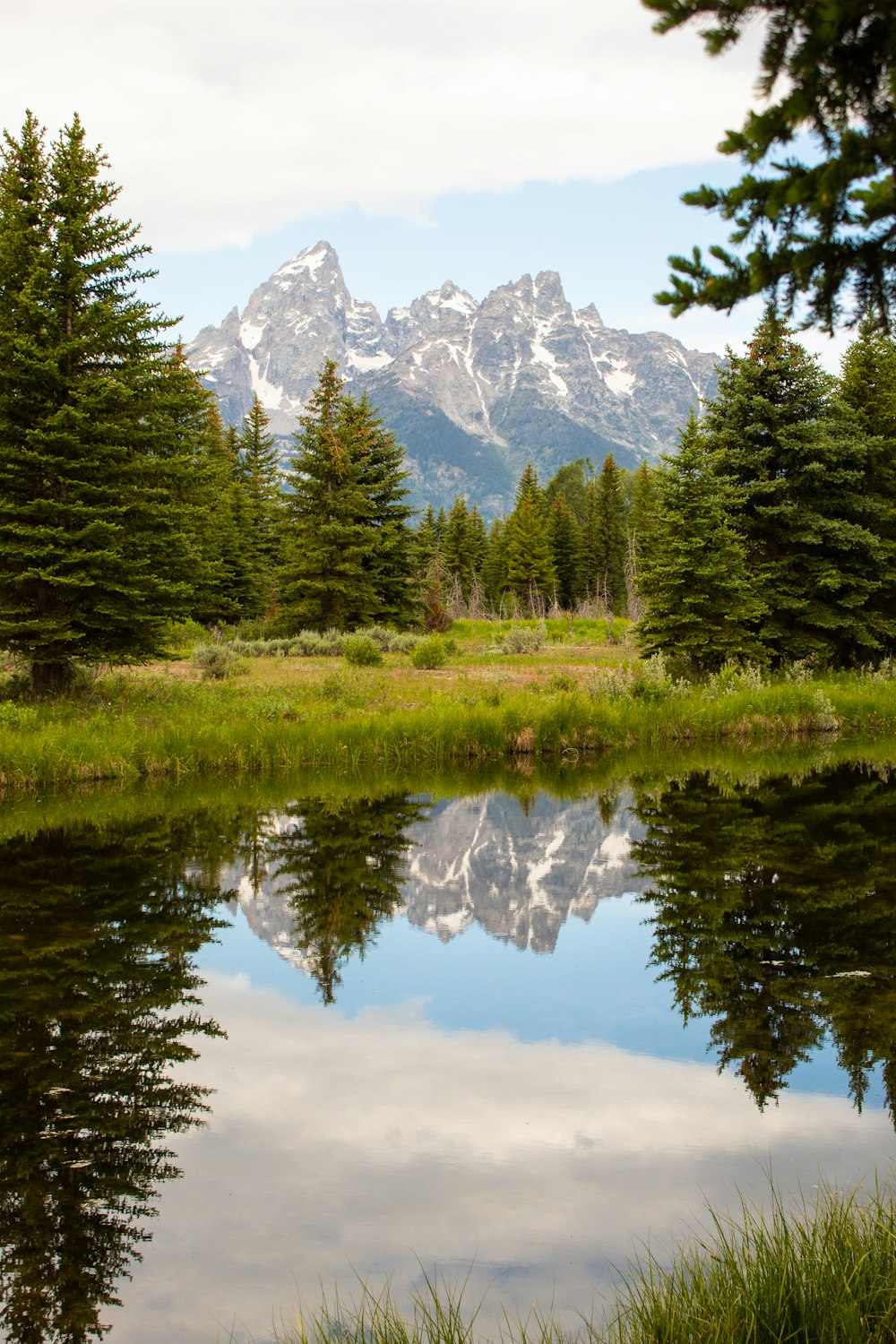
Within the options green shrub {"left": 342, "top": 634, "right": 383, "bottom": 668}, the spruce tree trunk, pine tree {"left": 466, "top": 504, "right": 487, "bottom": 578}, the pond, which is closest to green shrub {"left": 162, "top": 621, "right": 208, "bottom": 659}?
green shrub {"left": 342, "top": 634, "right": 383, "bottom": 668}

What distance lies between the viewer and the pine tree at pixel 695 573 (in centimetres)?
2209

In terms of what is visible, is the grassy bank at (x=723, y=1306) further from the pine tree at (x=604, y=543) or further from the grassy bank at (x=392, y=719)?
the pine tree at (x=604, y=543)

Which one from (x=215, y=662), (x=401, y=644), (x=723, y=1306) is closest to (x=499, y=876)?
(x=723, y=1306)

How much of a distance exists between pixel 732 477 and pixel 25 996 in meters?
21.6

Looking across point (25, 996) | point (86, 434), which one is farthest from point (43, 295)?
point (25, 996)

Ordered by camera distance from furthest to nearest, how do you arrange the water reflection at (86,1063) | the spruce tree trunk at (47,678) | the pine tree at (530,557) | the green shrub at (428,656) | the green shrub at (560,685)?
the pine tree at (530,557), the green shrub at (428,656), the green shrub at (560,685), the spruce tree trunk at (47,678), the water reflection at (86,1063)

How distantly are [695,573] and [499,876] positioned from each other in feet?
44.8

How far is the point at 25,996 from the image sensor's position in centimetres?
652

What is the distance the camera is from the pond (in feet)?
13.1

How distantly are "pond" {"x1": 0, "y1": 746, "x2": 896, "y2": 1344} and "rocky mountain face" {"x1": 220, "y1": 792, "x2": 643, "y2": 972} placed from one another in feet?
0.16

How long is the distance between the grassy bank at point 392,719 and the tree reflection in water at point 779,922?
4.29 meters

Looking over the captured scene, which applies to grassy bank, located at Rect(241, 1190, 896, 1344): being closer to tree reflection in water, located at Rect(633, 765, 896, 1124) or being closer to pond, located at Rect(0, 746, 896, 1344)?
pond, located at Rect(0, 746, 896, 1344)

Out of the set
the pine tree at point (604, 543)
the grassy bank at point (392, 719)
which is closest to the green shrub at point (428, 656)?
the grassy bank at point (392, 719)

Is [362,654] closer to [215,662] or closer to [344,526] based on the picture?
[215,662]
